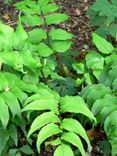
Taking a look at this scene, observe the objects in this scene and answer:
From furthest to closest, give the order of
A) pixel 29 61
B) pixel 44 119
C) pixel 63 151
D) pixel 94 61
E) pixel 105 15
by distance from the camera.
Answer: pixel 105 15 → pixel 94 61 → pixel 29 61 → pixel 44 119 → pixel 63 151

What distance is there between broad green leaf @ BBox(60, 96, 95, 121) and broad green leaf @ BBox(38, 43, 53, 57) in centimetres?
67

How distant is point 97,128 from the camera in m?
4.13

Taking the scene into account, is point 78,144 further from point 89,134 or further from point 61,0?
point 61,0

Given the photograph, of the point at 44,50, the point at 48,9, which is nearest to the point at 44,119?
the point at 44,50

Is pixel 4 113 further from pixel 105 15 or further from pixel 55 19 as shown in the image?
pixel 105 15

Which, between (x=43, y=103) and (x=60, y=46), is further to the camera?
(x=60, y=46)

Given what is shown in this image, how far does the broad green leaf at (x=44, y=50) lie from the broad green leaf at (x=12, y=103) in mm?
779

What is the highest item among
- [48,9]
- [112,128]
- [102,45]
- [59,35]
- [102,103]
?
[48,9]

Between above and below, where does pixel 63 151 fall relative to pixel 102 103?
below

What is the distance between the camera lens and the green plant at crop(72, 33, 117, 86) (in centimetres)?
388

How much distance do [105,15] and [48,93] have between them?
1.53 meters

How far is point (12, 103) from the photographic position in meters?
3.24

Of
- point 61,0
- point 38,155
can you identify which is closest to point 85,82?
point 38,155

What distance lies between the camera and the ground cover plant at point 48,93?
313 cm
